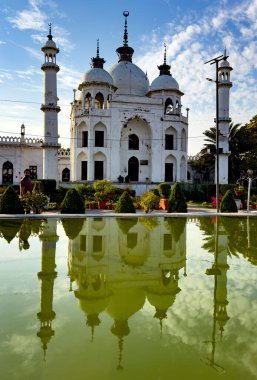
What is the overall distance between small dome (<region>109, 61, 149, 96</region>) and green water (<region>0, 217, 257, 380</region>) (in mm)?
29056

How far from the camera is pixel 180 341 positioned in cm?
423

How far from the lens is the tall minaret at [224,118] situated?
32750mm

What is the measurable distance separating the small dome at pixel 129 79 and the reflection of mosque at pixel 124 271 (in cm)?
2673

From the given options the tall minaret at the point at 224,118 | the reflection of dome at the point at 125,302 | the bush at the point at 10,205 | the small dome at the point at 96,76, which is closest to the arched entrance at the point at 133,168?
the small dome at the point at 96,76

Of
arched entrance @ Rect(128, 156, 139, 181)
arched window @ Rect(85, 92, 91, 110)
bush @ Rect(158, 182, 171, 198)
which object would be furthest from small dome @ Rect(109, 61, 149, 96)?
bush @ Rect(158, 182, 171, 198)

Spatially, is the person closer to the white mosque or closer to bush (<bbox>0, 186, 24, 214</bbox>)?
bush (<bbox>0, 186, 24, 214</bbox>)

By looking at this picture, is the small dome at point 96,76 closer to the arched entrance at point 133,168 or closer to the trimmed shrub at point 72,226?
the arched entrance at point 133,168

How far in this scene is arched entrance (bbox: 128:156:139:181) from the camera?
34.0m

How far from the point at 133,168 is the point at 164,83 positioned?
953 cm

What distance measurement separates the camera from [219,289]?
612 centimetres

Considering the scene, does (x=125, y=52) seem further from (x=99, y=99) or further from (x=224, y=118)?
(x=224, y=118)

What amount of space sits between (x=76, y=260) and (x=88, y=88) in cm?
2761

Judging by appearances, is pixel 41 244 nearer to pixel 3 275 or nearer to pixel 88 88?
pixel 3 275

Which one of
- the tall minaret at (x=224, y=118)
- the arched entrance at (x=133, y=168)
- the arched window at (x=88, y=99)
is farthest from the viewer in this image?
the arched entrance at (x=133, y=168)
